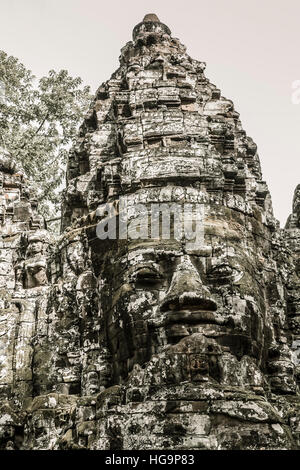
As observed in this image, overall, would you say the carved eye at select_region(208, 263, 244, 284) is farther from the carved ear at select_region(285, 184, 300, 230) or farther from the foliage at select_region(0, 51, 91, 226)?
the foliage at select_region(0, 51, 91, 226)

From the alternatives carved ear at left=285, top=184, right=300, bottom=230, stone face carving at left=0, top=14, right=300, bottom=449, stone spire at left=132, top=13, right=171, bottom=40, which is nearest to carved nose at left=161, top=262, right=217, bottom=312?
stone face carving at left=0, top=14, right=300, bottom=449

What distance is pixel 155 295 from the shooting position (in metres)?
8.40

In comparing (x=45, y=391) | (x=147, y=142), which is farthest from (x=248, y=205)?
(x=45, y=391)

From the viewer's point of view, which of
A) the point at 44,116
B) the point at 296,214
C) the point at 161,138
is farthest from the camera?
the point at 44,116

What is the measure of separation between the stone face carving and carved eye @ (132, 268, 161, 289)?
2 centimetres

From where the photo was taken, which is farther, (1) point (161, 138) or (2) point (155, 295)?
(1) point (161, 138)

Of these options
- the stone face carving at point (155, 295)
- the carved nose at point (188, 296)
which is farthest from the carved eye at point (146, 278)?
the carved nose at point (188, 296)

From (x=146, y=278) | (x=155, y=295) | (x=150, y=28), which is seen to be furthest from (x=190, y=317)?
(x=150, y=28)

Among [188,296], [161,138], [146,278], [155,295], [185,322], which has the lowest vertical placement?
[185,322]

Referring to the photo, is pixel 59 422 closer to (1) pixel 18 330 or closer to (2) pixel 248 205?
(1) pixel 18 330

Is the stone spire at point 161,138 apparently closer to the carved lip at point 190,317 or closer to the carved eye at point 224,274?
the carved eye at point 224,274

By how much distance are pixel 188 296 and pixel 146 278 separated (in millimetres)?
768

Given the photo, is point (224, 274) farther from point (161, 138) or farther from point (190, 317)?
point (161, 138)
